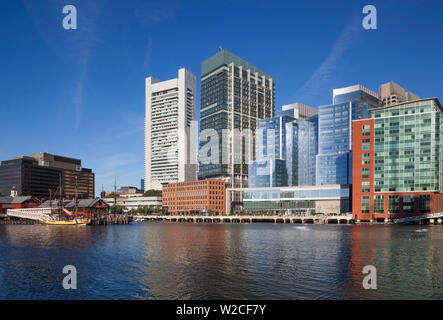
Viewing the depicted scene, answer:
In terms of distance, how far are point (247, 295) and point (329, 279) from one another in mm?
10902

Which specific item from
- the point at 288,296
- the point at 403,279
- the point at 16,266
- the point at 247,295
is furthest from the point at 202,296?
the point at 16,266

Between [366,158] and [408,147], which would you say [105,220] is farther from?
[408,147]

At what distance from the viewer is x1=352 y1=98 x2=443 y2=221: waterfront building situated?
152 metres

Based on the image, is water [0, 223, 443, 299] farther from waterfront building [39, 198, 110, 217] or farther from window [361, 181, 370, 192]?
waterfront building [39, 198, 110, 217]

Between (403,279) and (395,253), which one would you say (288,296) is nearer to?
A: (403,279)

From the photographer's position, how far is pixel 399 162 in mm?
157250

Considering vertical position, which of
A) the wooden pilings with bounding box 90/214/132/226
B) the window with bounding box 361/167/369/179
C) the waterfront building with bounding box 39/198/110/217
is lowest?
the wooden pilings with bounding box 90/214/132/226

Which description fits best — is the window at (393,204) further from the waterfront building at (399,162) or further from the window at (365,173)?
the window at (365,173)

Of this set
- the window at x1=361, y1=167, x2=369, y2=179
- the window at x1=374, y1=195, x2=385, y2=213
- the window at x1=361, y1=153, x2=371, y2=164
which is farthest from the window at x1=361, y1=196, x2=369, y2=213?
the window at x1=361, y1=153, x2=371, y2=164

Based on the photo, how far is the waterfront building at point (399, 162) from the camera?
498 feet

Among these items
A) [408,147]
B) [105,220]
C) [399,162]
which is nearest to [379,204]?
[399,162]

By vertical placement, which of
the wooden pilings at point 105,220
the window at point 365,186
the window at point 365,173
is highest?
the window at point 365,173

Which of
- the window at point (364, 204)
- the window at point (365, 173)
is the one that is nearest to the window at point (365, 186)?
the window at point (365, 173)
